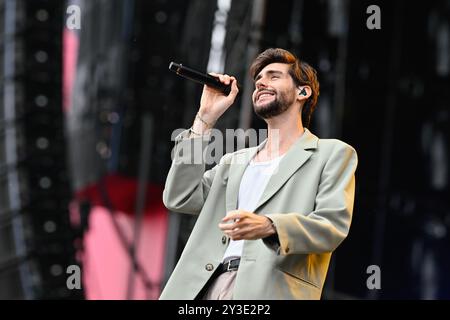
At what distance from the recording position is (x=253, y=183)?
283 cm

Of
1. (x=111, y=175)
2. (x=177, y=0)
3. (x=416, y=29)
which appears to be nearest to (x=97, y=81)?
(x=111, y=175)

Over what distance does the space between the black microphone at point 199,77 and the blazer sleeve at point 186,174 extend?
0.16 metres

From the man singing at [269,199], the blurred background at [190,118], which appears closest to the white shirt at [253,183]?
the man singing at [269,199]

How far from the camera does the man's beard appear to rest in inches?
111

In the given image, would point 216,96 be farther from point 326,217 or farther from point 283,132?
point 326,217

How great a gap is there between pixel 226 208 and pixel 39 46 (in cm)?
433

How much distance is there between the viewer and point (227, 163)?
2.96 m

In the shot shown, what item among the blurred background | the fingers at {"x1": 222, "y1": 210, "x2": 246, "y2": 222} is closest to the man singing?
the fingers at {"x1": 222, "y1": 210, "x2": 246, "y2": 222}

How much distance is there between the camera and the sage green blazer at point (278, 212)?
2.55 metres

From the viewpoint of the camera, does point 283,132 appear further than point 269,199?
Yes

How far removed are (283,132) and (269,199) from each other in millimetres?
265

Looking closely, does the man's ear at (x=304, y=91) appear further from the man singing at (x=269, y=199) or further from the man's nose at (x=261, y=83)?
the man's nose at (x=261, y=83)

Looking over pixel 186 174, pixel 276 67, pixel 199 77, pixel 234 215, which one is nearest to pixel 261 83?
pixel 276 67

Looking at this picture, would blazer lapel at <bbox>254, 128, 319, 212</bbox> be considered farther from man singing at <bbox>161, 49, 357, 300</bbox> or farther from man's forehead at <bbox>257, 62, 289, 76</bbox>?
man's forehead at <bbox>257, 62, 289, 76</bbox>
